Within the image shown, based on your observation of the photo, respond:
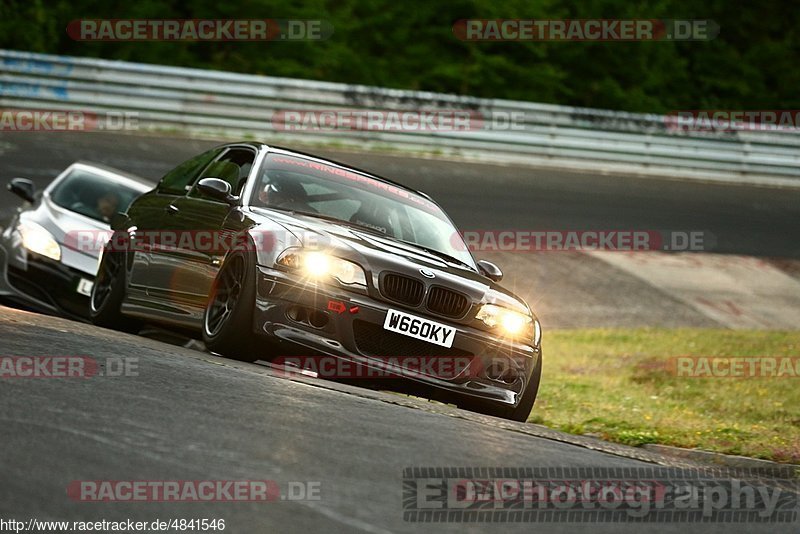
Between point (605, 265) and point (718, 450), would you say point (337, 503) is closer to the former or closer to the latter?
point (718, 450)

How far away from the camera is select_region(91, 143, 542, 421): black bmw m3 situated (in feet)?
24.7

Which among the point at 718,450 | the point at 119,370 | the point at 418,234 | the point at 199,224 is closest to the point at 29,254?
the point at 199,224

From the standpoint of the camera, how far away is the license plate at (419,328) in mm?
7570

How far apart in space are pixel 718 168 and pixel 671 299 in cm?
886

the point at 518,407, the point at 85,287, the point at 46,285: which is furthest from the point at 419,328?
the point at 46,285

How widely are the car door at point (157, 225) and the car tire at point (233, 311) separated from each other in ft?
2.81

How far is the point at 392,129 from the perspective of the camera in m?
22.4

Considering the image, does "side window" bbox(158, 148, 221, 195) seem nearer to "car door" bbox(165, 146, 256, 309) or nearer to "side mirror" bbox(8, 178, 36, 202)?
"car door" bbox(165, 146, 256, 309)

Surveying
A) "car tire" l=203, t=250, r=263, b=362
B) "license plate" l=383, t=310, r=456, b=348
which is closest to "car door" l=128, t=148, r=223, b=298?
"car tire" l=203, t=250, r=263, b=362

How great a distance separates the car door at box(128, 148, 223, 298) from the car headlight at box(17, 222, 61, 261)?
56.4 inches

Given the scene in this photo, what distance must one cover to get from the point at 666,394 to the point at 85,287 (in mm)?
5126

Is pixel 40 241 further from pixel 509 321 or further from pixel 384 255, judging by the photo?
pixel 509 321

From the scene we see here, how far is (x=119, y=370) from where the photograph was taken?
672 centimetres

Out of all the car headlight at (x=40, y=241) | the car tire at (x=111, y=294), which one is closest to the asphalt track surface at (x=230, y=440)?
the car tire at (x=111, y=294)
